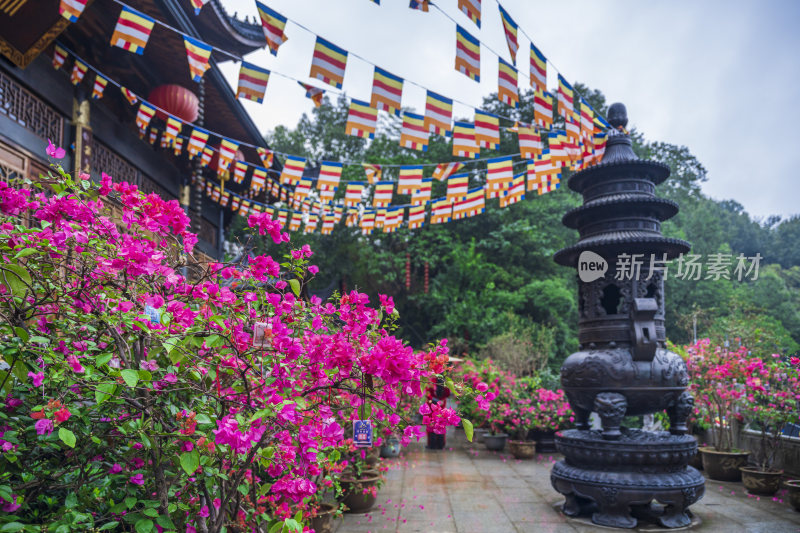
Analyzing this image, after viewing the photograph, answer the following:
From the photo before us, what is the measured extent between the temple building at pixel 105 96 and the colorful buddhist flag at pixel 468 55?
2.59 meters

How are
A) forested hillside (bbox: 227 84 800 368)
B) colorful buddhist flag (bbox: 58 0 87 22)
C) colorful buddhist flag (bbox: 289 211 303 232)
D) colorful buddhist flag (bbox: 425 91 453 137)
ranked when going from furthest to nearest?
1. forested hillside (bbox: 227 84 800 368)
2. colorful buddhist flag (bbox: 289 211 303 232)
3. colorful buddhist flag (bbox: 425 91 453 137)
4. colorful buddhist flag (bbox: 58 0 87 22)

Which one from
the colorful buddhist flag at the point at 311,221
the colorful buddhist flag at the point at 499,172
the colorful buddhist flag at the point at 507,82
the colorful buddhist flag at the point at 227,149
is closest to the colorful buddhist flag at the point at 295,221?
the colorful buddhist flag at the point at 311,221

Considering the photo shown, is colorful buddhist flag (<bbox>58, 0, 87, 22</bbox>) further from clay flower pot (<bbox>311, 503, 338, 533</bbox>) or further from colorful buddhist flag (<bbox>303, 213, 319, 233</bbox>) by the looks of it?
colorful buddhist flag (<bbox>303, 213, 319, 233</bbox>)

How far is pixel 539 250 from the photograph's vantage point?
1942cm

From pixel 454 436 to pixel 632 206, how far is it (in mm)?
10125

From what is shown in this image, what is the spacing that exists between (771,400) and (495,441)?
18.4ft

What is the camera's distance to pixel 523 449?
10.4m

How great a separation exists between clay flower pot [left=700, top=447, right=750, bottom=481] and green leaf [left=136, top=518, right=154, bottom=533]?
8347 mm

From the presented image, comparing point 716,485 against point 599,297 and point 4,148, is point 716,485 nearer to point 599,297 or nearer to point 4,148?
point 599,297

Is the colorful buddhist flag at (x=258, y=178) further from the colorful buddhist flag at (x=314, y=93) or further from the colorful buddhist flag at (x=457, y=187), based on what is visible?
the colorful buddhist flag at (x=457, y=187)

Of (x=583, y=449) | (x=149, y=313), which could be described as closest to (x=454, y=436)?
(x=583, y=449)

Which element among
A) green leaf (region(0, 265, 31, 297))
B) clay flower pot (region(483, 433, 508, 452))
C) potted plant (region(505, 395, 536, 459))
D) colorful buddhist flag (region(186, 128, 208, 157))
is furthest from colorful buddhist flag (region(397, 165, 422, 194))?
green leaf (region(0, 265, 31, 297))

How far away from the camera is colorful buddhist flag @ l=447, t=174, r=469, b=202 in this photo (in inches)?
350

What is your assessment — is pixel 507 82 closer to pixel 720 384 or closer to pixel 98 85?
Result: pixel 98 85
